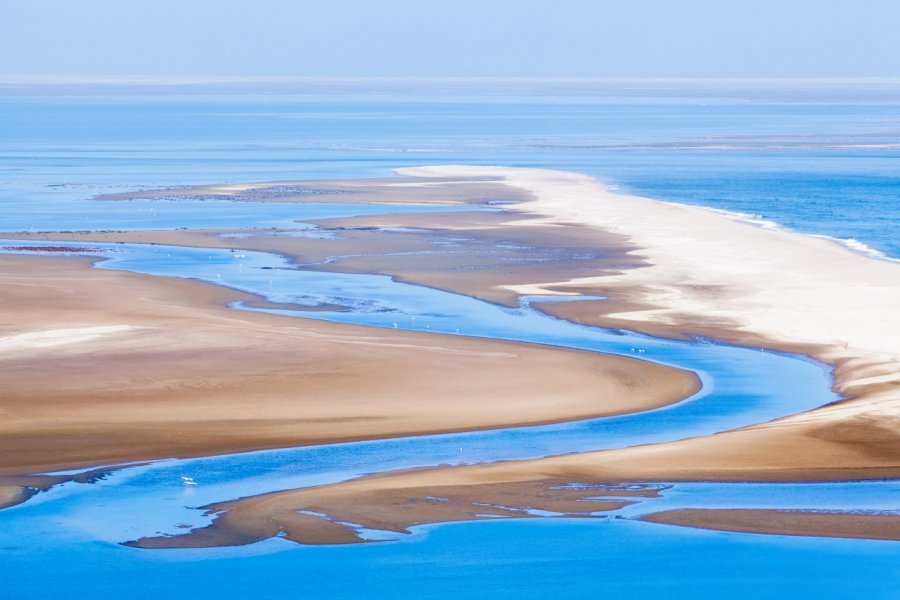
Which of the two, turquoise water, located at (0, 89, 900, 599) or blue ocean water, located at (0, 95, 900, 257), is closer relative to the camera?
turquoise water, located at (0, 89, 900, 599)

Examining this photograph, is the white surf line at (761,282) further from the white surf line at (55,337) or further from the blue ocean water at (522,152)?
the white surf line at (55,337)

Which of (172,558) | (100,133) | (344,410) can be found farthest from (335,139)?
(172,558)

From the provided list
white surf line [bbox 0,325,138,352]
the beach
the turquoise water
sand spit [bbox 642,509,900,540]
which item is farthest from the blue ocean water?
sand spit [bbox 642,509,900,540]

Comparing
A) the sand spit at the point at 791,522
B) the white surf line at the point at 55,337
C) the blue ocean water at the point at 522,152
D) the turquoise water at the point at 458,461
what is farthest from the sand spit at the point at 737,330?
the white surf line at the point at 55,337

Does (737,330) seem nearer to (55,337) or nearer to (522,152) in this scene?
(55,337)

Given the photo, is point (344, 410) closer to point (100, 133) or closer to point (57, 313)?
point (57, 313)

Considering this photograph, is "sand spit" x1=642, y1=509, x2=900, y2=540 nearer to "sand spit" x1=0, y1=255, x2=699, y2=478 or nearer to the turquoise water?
the turquoise water
